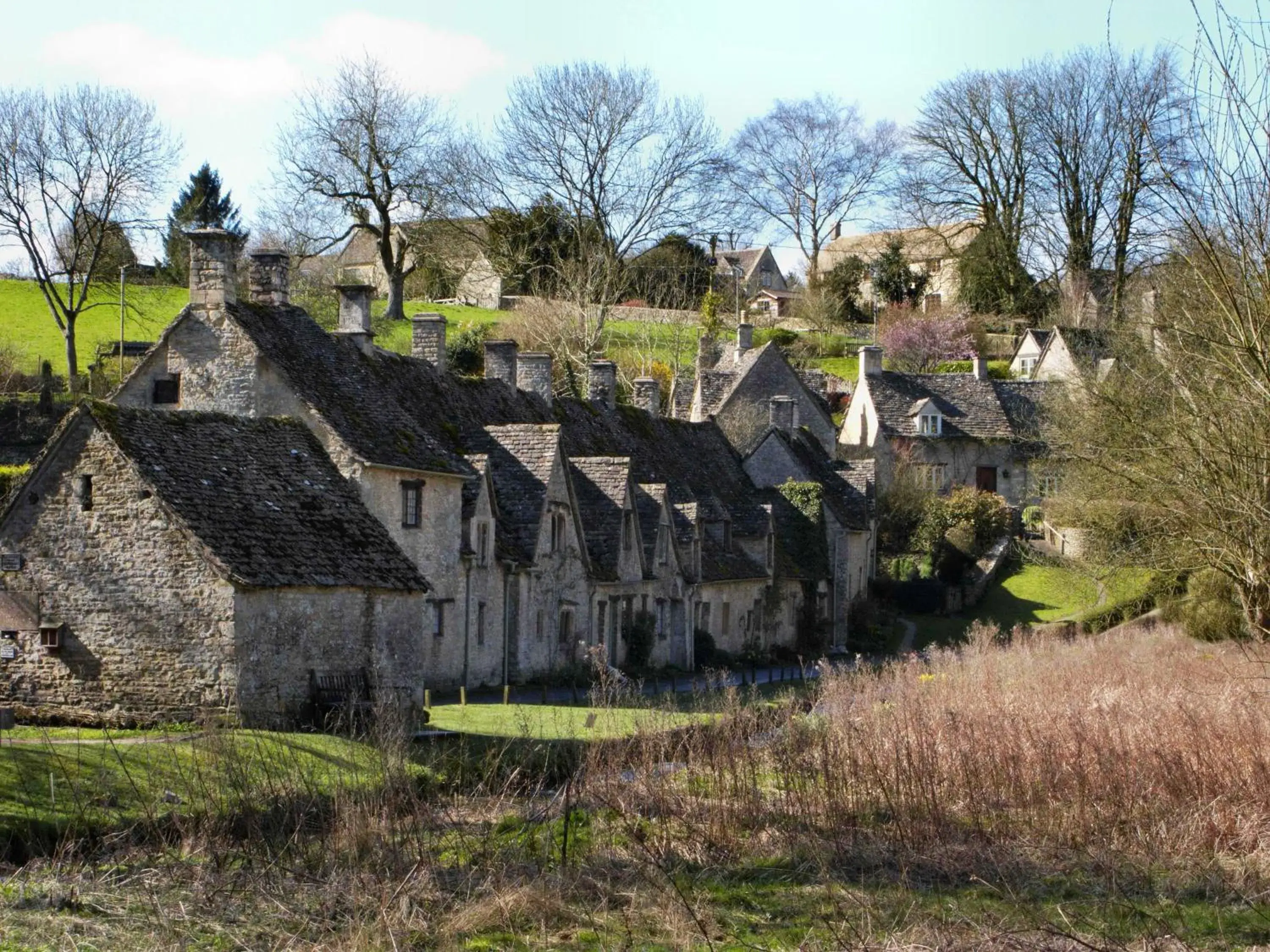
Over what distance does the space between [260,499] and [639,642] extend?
1703cm

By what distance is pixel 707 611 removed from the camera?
49.6m

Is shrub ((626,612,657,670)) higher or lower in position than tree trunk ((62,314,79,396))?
lower

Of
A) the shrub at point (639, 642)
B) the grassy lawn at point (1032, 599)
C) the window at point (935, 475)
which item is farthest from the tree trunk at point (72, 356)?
the window at point (935, 475)

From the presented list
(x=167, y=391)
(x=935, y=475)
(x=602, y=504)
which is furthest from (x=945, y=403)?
(x=167, y=391)

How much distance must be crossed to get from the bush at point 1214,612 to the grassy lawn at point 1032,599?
613 centimetres

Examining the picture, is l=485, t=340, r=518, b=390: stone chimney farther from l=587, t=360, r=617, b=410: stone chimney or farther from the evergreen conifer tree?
the evergreen conifer tree

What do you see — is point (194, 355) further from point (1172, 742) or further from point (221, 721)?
point (1172, 742)

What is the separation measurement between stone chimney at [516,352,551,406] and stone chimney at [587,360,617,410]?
4530mm

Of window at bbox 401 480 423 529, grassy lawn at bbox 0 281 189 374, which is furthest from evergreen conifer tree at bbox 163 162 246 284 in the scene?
window at bbox 401 480 423 529

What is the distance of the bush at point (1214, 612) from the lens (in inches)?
1625

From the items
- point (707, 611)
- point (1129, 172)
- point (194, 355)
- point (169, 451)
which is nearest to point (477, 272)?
point (707, 611)

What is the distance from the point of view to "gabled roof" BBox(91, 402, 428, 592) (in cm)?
2689

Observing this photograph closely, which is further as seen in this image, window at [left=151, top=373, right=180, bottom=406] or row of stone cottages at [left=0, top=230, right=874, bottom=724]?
window at [left=151, top=373, right=180, bottom=406]

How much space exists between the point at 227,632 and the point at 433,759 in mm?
4320
